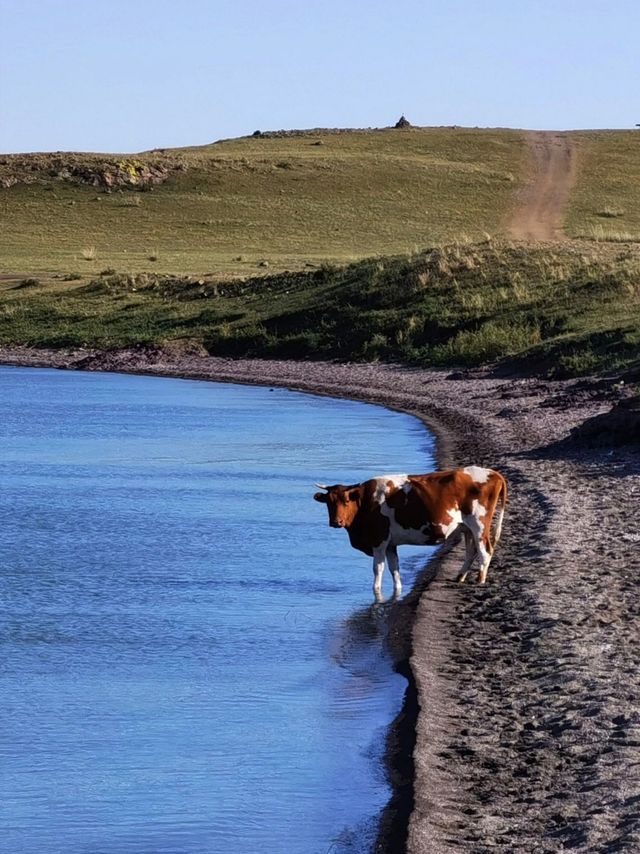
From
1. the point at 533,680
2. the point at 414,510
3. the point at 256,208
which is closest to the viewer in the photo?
the point at 533,680

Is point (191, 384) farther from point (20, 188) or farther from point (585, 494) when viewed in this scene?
point (20, 188)

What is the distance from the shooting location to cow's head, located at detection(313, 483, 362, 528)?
1188 centimetres

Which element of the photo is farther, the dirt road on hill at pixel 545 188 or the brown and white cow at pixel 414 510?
the dirt road on hill at pixel 545 188

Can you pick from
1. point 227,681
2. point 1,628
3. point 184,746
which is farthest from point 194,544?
point 184,746

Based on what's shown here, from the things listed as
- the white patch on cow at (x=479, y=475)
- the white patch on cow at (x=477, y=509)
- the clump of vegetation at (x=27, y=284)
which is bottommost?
the clump of vegetation at (x=27, y=284)

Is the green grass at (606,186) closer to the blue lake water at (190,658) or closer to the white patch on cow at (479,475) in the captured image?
the blue lake water at (190,658)

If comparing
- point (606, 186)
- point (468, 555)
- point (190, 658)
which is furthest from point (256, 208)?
point (190, 658)

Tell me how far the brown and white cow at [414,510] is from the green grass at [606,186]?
46.4 metres

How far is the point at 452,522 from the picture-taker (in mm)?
11984

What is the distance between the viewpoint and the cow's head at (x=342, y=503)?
39.0ft

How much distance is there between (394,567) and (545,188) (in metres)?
72.9

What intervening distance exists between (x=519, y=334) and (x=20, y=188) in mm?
50297

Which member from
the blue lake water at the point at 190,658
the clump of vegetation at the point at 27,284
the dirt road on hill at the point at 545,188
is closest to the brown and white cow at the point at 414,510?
the blue lake water at the point at 190,658

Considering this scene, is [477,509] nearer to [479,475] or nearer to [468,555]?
[479,475]
